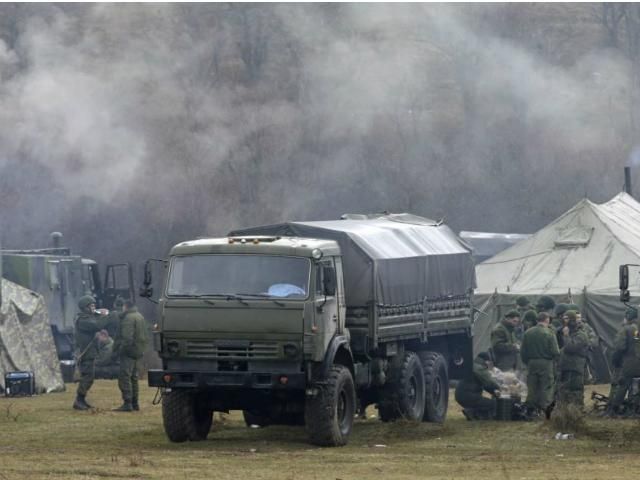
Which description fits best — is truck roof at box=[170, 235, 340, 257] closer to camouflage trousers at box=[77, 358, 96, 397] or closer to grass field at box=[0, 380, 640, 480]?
grass field at box=[0, 380, 640, 480]

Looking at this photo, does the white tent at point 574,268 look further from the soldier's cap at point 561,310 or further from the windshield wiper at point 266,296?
the windshield wiper at point 266,296

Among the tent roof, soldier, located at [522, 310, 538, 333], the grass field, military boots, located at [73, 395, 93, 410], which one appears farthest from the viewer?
the tent roof

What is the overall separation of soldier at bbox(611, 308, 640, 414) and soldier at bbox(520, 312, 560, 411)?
91 centimetres

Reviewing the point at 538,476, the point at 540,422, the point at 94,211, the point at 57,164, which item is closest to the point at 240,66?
the point at 94,211

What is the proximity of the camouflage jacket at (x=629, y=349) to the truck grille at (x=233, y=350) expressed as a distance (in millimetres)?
6631

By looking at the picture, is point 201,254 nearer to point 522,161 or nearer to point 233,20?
point 522,161

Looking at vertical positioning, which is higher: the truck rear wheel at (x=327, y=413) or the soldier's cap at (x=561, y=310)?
the soldier's cap at (x=561, y=310)

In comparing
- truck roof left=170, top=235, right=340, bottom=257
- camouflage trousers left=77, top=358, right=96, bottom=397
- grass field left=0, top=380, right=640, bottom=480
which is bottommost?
grass field left=0, top=380, right=640, bottom=480

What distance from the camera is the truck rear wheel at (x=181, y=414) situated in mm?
16812

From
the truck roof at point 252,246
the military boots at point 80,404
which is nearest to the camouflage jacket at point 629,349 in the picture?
the truck roof at point 252,246

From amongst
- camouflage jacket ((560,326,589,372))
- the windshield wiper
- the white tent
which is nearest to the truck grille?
the windshield wiper

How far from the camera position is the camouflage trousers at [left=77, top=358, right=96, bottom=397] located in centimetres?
2205

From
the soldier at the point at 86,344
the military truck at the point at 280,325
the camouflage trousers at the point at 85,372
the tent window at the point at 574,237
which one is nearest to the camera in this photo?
the military truck at the point at 280,325

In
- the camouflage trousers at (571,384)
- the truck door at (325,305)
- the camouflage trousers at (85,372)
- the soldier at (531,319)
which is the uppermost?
the truck door at (325,305)
